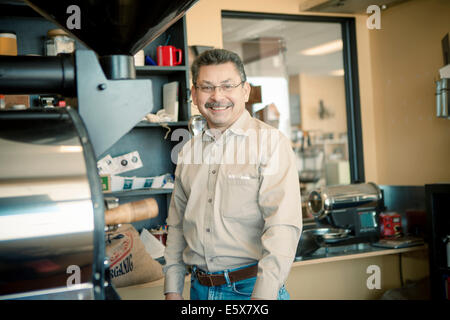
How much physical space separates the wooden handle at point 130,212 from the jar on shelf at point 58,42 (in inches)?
79.3

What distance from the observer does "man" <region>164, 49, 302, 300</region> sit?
4.65 feet

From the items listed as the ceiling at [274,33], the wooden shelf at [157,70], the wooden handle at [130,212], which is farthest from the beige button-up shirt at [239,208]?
the ceiling at [274,33]

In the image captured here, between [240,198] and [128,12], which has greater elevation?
[128,12]

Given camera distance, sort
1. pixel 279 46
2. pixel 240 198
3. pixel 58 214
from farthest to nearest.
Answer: pixel 279 46, pixel 240 198, pixel 58 214

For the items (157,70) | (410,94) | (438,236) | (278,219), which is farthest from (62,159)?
(410,94)

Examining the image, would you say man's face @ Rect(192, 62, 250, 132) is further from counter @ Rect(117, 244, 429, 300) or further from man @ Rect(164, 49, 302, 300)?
counter @ Rect(117, 244, 429, 300)

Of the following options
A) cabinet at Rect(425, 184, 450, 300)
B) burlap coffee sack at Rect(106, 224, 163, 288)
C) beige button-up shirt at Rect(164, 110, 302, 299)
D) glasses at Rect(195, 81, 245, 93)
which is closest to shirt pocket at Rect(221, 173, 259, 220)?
beige button-up shirt at Rect(164, 110, 302, 299)

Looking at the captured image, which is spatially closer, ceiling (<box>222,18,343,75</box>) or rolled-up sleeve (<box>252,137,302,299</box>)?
rolled-up sleeve (<box>252,137,302,299</box>)

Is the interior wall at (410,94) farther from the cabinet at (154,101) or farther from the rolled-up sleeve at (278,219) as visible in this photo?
the rolled-up sleeve at (278,219)

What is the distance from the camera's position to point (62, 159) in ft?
2.25
